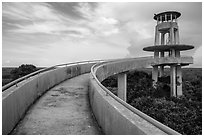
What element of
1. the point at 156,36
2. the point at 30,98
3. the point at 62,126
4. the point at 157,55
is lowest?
the point at 62,126

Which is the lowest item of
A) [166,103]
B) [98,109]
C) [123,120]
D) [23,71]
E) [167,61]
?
[166,103]

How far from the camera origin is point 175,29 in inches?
1200

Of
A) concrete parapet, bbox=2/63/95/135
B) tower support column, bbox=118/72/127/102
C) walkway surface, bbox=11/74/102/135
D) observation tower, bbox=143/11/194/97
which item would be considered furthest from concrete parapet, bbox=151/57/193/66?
walkway surface, bbox=11/74/102/135

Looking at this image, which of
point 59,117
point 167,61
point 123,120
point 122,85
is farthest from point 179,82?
point 123,120

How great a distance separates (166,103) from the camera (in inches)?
936

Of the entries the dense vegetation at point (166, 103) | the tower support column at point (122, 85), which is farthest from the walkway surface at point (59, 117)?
the tower support column at point (122, 85)

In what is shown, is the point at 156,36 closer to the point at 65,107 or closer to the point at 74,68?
the point at 74,68

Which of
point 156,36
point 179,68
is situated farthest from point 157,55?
point 179,68

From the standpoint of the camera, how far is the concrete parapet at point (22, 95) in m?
5.74

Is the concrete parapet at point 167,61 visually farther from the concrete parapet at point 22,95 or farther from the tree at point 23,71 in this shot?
the concrete parapet at point 22,95

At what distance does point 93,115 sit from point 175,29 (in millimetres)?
25985

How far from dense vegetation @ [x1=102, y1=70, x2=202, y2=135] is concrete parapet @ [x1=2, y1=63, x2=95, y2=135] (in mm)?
8926

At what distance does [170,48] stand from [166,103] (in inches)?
386

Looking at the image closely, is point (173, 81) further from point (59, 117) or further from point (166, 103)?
point (59, 117)
